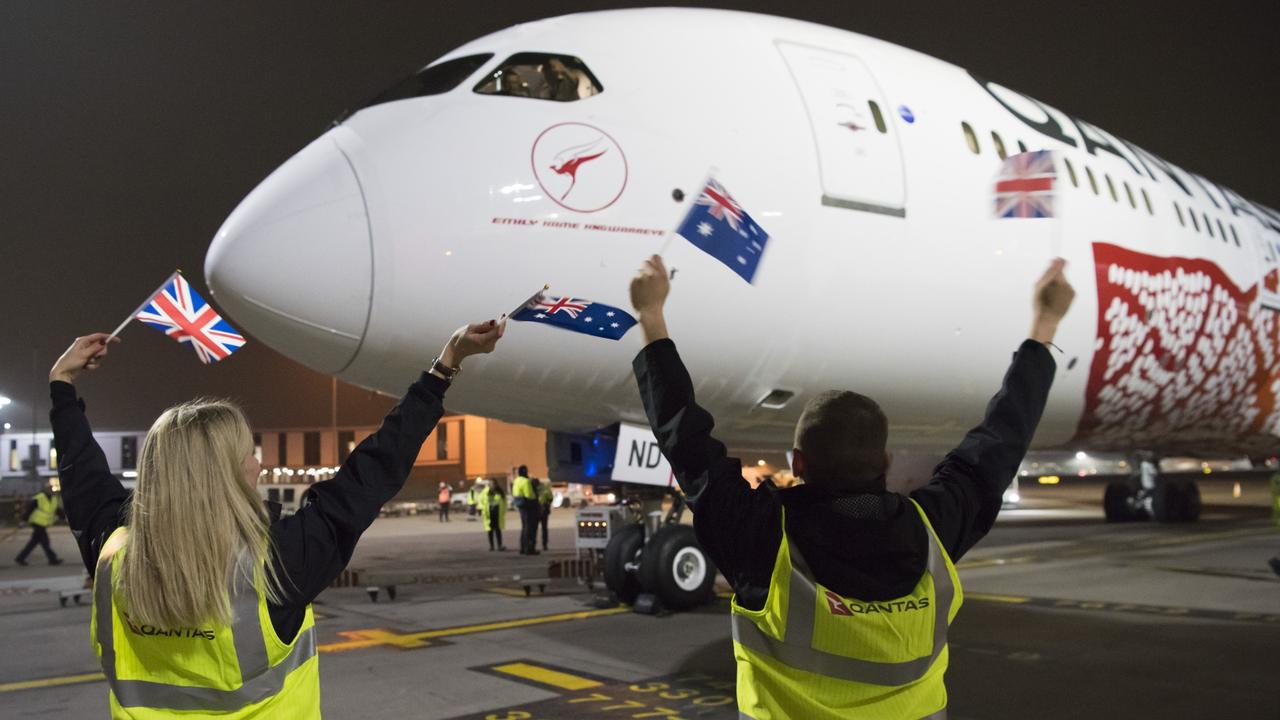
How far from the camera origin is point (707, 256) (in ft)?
21.5

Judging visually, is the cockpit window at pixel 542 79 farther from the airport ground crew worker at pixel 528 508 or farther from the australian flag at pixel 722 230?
the airport ground crew worker at pixel 528 508

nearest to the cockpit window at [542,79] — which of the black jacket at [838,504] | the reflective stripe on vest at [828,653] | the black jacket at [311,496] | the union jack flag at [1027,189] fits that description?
the union jack flag at [1027,189]

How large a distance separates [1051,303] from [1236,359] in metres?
9.56

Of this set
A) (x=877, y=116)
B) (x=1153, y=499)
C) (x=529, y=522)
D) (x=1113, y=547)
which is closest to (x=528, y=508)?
(x=529, y=522)

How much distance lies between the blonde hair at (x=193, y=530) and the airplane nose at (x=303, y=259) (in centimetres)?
359

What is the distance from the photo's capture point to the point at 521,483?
56.2 ft

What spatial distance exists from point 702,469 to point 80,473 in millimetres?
1584

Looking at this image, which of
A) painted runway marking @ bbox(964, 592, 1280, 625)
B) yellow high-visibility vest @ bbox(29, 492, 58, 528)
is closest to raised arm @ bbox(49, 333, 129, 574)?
painted runway marking @ bbox(964, 592, 1280, 625)

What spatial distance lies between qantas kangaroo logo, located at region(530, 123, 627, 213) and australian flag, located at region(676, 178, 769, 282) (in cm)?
215

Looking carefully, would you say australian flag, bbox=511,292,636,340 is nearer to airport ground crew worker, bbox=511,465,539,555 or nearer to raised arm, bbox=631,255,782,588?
raised arm, bbox=631,255,782,588

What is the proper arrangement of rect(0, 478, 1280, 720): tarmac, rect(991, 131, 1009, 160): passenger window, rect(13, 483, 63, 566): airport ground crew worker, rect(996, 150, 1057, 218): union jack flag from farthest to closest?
rect(13, 483, 63, 566): airport ground crew worker < rect(991, 131, 1009, 160): passenger window < rect(0, 478, 1280, 720): tarmac < rect(996, 150, 1057, 218): union jack flag

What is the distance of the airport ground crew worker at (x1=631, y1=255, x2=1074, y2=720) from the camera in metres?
2.11

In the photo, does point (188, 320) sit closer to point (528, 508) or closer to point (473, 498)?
point (528, 508)

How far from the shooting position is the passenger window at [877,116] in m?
7.32
